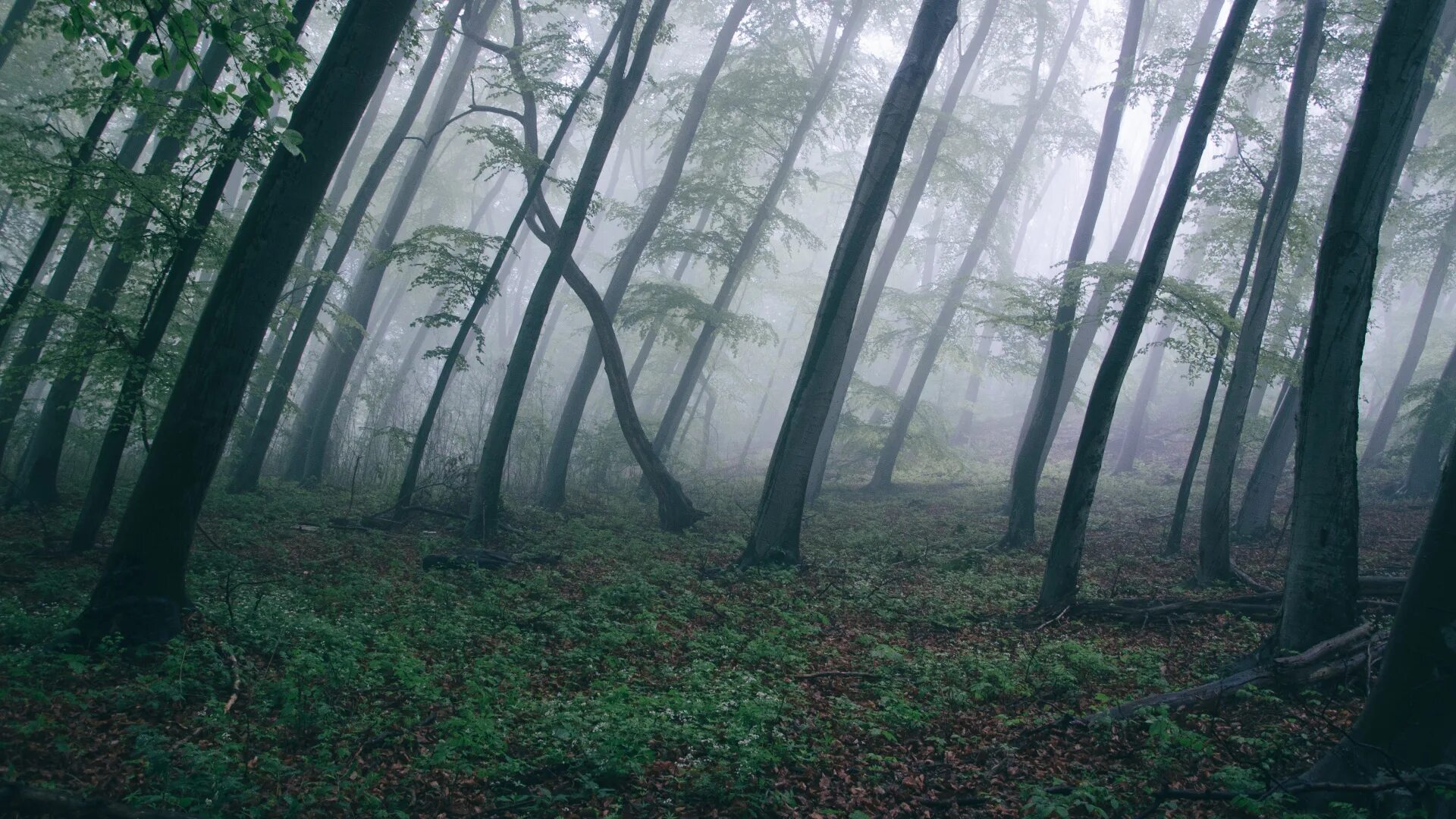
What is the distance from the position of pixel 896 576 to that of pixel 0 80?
2019 centimetres

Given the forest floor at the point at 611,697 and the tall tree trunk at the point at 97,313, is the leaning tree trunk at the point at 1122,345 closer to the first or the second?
the forest floor at the point at 611,697

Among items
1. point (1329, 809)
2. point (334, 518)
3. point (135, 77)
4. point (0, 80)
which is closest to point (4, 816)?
point (135, 77)

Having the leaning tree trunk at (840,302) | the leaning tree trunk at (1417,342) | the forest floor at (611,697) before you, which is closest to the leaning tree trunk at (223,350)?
the forest floor at (611,697)

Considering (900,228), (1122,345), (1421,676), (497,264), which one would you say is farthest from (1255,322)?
(497,264)

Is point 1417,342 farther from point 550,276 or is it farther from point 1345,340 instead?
point 550,276

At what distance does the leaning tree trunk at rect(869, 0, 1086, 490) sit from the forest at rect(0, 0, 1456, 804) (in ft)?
0.58

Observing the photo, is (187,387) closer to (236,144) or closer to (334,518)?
(236,144)

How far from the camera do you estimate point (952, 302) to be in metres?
19.8

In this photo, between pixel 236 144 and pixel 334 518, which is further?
pixel 334 518

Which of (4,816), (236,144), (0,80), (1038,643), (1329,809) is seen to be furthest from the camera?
(0,80)

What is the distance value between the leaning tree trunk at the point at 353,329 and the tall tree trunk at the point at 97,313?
3927 mm

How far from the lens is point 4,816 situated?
3.20 metres

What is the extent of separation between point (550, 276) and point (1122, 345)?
26.1 feet

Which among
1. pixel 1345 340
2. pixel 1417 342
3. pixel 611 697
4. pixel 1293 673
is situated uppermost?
pixel 1417 342
